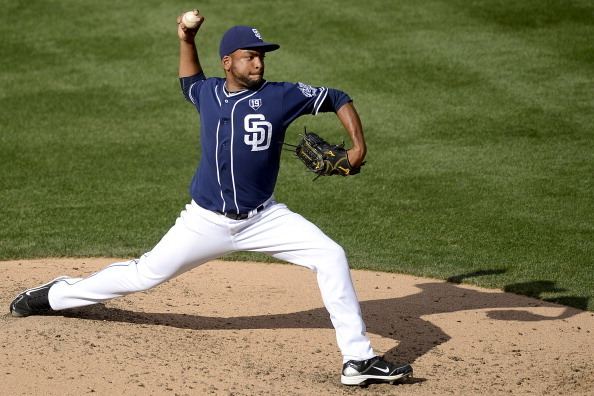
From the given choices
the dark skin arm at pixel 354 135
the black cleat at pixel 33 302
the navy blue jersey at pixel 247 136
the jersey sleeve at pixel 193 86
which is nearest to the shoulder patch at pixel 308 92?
the navy blue jersey at pixel 247 136

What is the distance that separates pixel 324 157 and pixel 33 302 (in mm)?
2054

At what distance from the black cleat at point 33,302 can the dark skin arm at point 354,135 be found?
2.04 m

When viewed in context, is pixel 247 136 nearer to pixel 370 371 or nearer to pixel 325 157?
pixel 325 157

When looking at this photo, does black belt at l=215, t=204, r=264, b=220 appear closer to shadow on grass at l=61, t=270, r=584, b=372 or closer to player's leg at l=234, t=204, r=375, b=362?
player's leg at l=234, t=204, r=375, b=362

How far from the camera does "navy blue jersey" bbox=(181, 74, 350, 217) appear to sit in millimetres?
5684

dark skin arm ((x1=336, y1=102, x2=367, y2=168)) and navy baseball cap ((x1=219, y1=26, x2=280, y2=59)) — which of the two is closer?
dark skin arm ((x1=336, y1=102, x2=367, y2=168))

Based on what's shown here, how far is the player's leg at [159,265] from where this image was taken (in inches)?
229

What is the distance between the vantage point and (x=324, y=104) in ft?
18.9

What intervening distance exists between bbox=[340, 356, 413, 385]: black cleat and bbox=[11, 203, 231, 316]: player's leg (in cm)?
97

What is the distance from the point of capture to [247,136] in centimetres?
568

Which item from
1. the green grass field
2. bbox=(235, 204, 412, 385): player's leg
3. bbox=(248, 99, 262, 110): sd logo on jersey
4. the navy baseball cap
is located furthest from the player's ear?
the green grass field

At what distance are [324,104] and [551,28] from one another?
8578 millimetres

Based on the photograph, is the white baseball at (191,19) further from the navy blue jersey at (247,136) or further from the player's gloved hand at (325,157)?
the player's gloved hand at (325,157)

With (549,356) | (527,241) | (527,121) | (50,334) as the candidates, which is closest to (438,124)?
(527,121)
